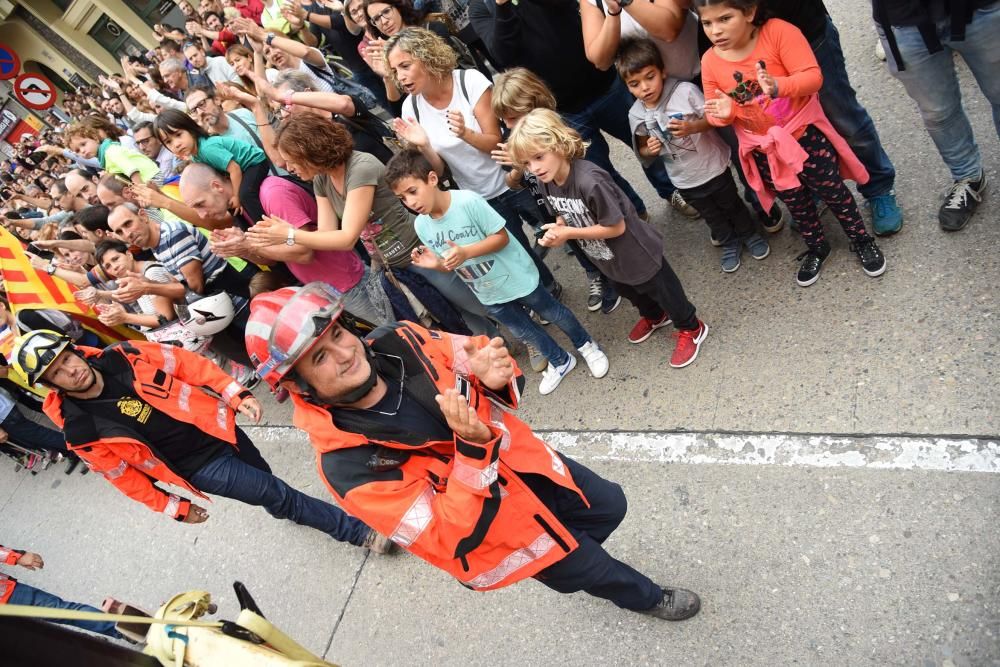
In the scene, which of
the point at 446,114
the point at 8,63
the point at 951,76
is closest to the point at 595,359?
the point at 446,114

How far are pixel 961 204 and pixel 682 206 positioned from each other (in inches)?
62.3

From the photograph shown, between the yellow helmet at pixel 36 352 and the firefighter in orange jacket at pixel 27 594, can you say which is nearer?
the yellow helmet at pixel 36 352

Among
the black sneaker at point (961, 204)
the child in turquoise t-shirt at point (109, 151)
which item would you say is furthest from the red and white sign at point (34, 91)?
the black sneaker at point (961, 204)

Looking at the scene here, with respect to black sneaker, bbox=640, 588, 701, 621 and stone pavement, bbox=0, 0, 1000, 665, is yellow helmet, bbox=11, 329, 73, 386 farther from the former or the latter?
black sneaker, bbox=640, 588, 701, 621

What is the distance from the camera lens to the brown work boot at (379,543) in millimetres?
3820

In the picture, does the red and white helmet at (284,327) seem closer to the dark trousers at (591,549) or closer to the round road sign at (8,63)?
the dark trousers at (591,549)

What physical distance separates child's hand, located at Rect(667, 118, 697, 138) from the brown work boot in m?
2.66

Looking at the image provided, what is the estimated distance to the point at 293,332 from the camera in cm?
186

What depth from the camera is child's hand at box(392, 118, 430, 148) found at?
3.69 metres

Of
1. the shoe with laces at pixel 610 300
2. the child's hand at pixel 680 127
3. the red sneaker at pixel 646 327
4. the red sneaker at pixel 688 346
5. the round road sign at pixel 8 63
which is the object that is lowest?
the shoe with laces at pixel 610 300

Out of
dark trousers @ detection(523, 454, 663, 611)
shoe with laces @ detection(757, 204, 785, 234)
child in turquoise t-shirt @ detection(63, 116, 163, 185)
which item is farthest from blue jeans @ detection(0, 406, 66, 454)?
shoe with laces @ detection(757, 204, 785, 234)

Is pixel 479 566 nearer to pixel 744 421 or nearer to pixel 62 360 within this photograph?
pixel 744 421

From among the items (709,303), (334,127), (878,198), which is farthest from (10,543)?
(878,198)

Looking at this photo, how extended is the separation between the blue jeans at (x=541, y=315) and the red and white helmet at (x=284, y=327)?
1.85 meters
